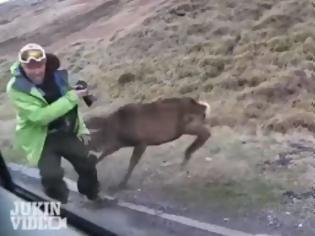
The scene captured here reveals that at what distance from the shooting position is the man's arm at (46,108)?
37.4 inches

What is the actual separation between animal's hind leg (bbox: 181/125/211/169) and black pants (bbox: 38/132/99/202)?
152 mm

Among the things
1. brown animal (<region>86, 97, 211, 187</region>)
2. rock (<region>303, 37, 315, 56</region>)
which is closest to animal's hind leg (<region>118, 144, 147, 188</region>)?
brown animal (<region>86, 97, 211, 187</region>)

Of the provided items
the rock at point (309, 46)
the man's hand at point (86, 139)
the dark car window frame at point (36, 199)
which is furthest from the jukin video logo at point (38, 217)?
the rock at point (309, 46)

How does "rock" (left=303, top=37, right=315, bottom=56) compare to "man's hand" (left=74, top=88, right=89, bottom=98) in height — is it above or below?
above

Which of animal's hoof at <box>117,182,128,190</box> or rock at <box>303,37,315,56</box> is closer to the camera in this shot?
rock at <box>303,37,315,56</box>

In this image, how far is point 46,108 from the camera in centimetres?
95

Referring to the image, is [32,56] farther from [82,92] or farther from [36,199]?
[36,199]

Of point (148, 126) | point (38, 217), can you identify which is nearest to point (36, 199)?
point (38, 217)

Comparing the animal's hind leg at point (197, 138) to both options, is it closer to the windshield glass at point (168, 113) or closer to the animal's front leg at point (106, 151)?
the windshield glass at point (168, 113)

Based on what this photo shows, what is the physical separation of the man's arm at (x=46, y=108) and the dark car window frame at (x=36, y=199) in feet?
0.49

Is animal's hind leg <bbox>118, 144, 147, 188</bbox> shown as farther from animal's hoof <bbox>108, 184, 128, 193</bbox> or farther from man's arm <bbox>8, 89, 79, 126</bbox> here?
man's arm <bbox>8, 89, 79, 126</bbox>

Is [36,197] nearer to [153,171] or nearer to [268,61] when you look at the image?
[153,171]

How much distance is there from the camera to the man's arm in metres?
0.95

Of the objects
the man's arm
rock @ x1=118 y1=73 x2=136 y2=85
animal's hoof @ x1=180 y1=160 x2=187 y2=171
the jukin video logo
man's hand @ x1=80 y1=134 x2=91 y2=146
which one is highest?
rock @ x1=118 y1=73 x2=136 y2=85
